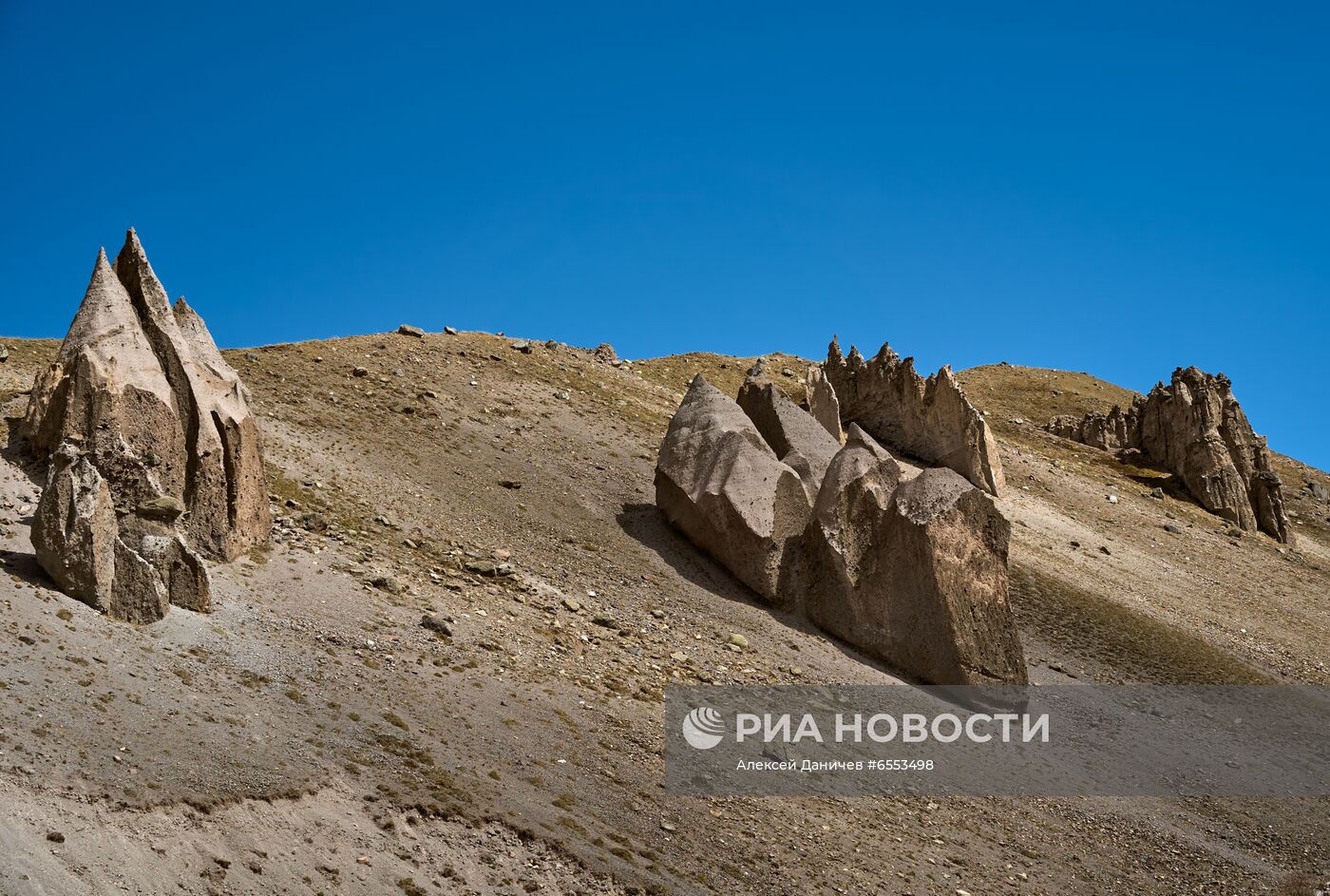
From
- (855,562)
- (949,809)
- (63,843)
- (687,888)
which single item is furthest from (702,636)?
(63,843)

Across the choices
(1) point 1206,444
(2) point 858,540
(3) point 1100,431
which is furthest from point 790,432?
(3) point 1100,431

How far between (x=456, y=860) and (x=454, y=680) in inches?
220

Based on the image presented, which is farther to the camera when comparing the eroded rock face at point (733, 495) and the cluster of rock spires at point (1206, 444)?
the cluster of rock spires at point (1206, 444)

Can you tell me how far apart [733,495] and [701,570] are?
90.4 inches

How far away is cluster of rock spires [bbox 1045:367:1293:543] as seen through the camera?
2180 inches

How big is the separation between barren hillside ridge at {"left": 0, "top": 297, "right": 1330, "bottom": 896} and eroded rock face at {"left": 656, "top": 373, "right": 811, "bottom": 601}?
42cm

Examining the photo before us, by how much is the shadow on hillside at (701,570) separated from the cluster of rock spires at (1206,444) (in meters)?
35.3

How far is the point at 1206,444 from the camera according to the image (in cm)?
5812

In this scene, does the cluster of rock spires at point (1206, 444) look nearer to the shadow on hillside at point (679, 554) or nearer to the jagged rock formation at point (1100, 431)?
the jagged rock formation at point (1100, 431)

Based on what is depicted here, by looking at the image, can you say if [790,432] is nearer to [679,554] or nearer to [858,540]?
[679,554]

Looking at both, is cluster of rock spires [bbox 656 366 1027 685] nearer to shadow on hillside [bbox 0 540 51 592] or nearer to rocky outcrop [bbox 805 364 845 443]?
rocky outcrop [bbox 805 364 845 443]

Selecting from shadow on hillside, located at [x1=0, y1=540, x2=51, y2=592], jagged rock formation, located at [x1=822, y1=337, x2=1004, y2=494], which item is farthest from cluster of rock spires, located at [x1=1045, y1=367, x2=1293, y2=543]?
shadow on hillside, located at [x1=0, y1=540, x2=51, y2=592]

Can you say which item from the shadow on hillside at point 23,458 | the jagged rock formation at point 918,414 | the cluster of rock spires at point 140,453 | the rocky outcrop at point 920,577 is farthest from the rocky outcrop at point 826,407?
the shadow on hillside at point 23,458

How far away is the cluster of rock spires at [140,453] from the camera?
18250 mm
